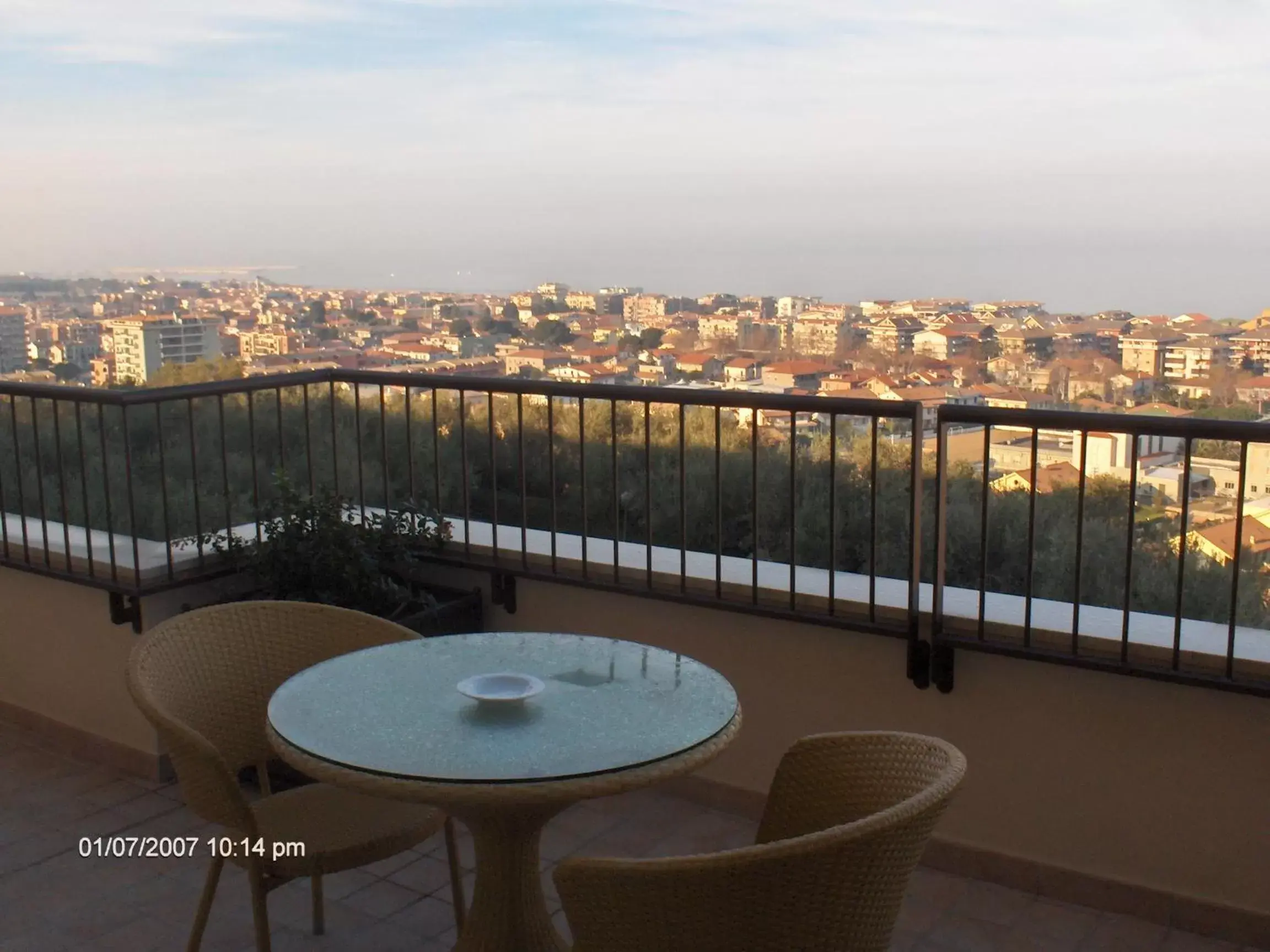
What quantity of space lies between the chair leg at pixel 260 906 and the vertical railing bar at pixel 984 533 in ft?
6.66

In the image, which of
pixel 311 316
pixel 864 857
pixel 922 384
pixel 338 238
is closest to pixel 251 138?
pixel 338 238

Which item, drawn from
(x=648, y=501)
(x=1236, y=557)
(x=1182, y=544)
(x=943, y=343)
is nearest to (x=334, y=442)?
(x=648, y=501)

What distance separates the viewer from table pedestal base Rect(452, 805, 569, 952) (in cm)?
243

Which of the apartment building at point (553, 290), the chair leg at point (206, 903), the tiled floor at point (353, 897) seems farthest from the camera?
the apartment building at point (553, 290)

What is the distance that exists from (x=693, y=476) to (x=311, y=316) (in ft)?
10.2

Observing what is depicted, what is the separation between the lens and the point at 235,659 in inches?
116

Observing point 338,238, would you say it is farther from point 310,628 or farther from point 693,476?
point 310,628

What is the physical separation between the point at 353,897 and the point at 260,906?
0.86 m

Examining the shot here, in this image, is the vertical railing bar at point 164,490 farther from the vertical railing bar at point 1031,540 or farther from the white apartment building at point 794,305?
the white apartment building at point 794,305

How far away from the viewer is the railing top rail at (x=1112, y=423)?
286cm

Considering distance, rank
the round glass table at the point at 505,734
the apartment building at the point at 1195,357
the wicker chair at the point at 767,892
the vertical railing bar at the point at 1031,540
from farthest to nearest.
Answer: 1. the apartment building at the point at 1195,357
2. the vertical railing bar at the point at 1031,540
3. the round glass table at the point at 505,734
4. the wicker chair at the point at 767,892

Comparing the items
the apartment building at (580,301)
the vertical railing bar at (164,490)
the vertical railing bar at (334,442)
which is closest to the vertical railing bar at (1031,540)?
the vertical railing bar at (334,442)

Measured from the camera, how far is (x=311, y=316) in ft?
23.3
